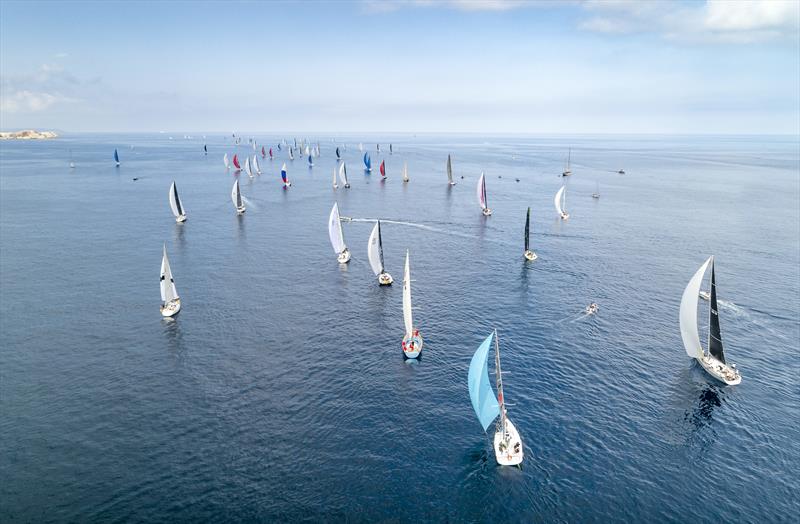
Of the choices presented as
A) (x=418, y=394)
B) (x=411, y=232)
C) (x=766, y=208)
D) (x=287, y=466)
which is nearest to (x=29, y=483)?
(x=287, y=466)

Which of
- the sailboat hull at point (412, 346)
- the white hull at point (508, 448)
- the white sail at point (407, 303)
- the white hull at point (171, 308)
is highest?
the white sail at point (407, 303)

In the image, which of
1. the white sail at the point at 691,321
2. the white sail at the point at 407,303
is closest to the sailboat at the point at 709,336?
the white sail at the point at 691,321

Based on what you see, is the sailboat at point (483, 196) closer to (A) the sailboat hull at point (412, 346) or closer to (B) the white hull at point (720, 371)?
(A) the sailboat hull at point (412, 346)

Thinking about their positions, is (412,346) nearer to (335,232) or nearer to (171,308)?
(171,308)

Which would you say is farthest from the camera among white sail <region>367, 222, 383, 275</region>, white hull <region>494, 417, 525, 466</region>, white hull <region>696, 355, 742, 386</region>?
white sail <region>367, 222, 383, 275</region>

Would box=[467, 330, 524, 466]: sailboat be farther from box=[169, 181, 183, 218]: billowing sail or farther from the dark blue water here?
box=[169, 181, 183, 218]: billowing sail

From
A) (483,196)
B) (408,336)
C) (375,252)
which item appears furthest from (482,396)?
(483,196)

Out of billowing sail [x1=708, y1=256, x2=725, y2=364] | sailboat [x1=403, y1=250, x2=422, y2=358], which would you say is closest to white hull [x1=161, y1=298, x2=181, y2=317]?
sailboat [x1=403, y1=250, x2=422, y2=358]

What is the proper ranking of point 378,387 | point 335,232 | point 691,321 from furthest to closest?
point 335,232, point 691,321, point 378,387
